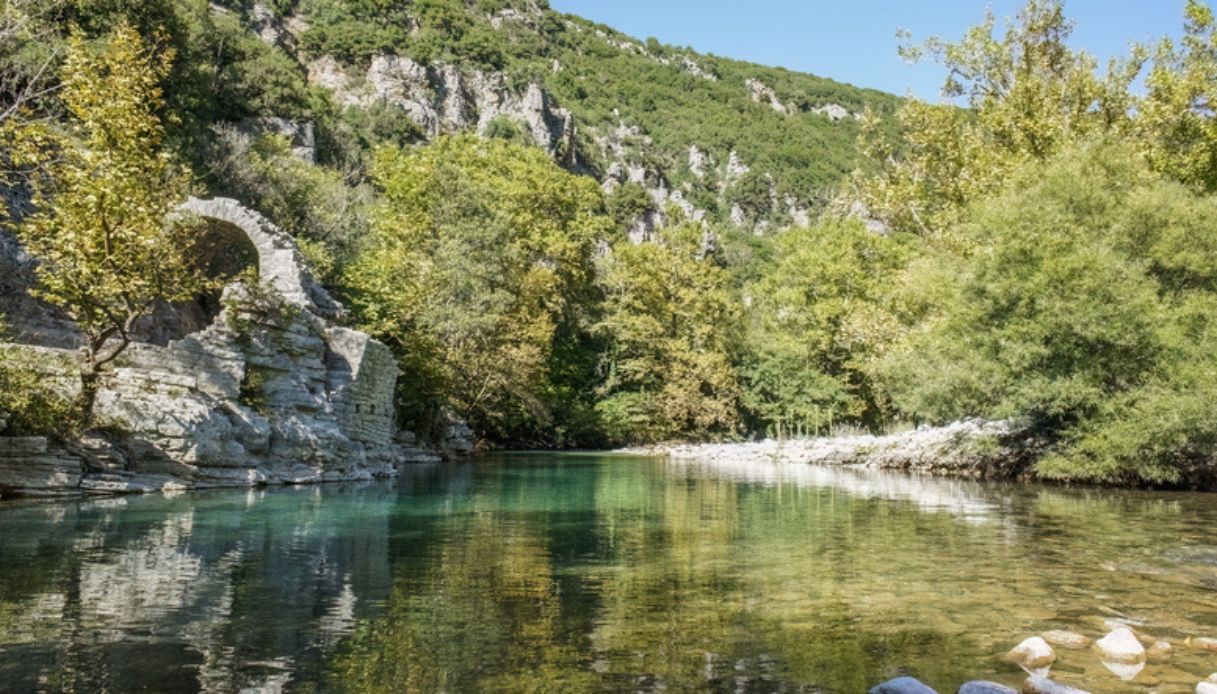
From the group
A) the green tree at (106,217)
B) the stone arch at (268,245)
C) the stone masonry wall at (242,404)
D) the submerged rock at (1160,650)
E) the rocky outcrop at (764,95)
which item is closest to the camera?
the submerged rock at (1160,650)

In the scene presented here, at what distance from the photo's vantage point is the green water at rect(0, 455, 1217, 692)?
489cm

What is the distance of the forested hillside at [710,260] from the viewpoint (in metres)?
17.4

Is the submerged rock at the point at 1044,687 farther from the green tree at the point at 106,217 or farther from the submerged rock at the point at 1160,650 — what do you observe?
the green tree at the point at 106,217

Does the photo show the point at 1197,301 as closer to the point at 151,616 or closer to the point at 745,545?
the point at 745,545

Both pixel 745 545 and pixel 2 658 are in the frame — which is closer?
pixel 2 658

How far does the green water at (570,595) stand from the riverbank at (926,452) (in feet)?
31.4

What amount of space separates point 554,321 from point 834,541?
128 ft

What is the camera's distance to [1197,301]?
19719 mm

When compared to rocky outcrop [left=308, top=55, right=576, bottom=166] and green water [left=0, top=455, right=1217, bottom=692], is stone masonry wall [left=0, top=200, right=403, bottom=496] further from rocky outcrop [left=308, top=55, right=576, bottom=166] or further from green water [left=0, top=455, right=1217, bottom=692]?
rocky outcrop [left=308, top=55, right=576, bottom=166]

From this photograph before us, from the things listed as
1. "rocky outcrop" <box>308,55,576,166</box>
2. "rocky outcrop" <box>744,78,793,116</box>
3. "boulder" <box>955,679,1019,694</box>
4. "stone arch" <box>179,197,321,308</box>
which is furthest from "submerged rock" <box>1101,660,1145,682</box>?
"rocky outcrop" <box>744,78,793,116</box>

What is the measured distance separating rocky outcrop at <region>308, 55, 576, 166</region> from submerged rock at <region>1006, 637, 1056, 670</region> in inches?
3587

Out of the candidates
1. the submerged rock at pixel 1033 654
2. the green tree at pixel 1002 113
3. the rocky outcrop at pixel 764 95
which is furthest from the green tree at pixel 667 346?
the rocky outcrop at pixel 764 95

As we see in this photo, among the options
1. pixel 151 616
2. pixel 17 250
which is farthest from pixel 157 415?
pixel 151 616

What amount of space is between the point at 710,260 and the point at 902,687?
49.8 meters
